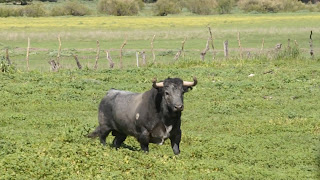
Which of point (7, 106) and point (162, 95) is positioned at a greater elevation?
point (162, 95)

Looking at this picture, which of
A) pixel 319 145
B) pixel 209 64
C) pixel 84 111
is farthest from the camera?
pixel 209 64

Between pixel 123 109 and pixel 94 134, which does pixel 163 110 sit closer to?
pixel 123 109

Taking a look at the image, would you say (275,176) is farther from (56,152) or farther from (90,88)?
(90,88)

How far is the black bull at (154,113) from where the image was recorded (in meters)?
12.3

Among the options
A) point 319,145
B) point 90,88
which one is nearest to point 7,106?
point 90,88

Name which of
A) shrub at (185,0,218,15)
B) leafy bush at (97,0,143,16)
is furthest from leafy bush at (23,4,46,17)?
shrub at (185,0,218,15)

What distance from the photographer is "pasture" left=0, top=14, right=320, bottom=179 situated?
37.0ft

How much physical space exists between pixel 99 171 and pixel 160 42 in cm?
4077

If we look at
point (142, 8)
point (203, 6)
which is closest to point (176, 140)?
point (203, 6)

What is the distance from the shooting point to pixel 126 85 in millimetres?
23859

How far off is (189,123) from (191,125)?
12.5 inches

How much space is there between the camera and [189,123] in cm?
1756

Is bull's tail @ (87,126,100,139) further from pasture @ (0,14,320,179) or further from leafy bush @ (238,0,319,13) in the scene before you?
leafy bush @ (238,0,319,13)

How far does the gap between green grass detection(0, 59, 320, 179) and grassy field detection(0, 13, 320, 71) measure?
7.68m
